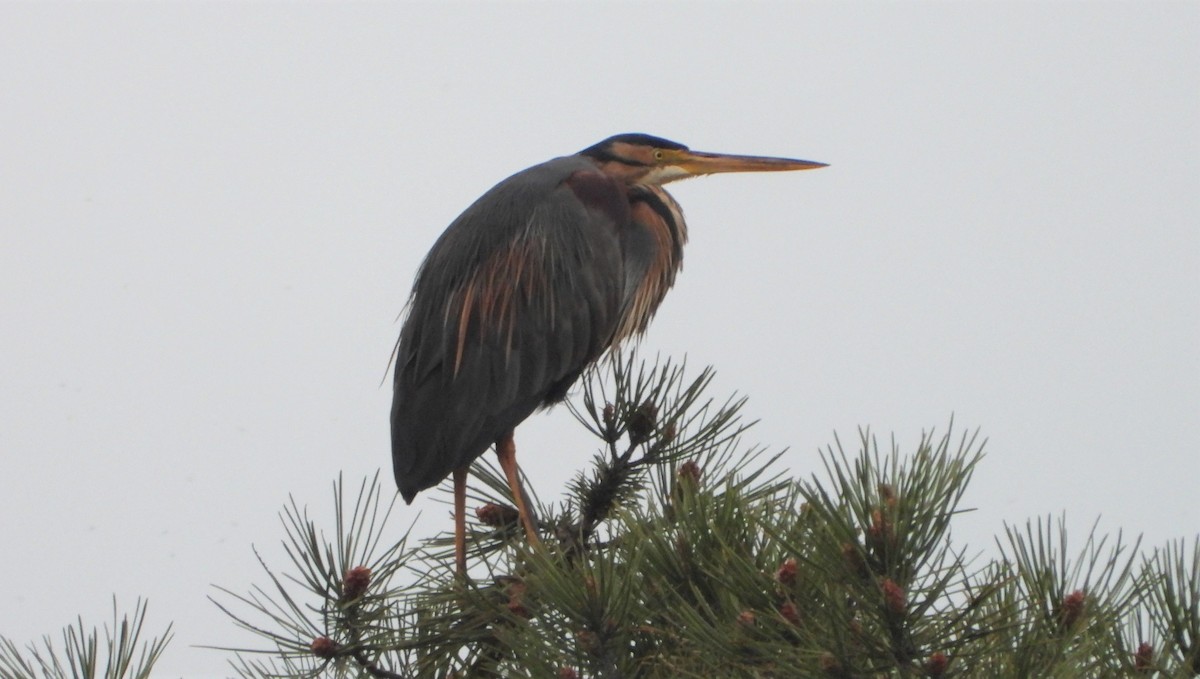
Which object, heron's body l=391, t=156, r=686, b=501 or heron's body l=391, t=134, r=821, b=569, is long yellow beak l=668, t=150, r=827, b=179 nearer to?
heron's body l=391, t=134, r=821, b=569

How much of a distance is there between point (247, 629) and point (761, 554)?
0.84m

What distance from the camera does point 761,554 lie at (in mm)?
2037

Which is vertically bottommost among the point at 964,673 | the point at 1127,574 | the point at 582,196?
the point at 964,673

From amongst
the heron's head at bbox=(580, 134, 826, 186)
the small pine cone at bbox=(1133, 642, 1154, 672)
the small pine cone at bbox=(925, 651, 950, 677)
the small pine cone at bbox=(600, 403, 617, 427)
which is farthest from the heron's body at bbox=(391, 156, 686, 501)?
the small pine cone at bbox=(925, 651, 950, 677)

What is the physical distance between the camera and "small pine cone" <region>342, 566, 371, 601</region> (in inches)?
84.7

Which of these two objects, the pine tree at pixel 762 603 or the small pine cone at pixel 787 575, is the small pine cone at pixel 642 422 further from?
the small pine cone at pixel 787 575

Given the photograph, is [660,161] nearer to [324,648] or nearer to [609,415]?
[609,415]

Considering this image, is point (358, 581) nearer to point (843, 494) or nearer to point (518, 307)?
point (843, 494)

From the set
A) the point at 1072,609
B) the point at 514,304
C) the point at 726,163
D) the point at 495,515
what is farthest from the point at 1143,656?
the point at 726,163

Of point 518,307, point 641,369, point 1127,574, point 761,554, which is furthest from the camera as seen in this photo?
point 518,307

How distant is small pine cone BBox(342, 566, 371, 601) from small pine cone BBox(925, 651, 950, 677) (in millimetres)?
A: 1017

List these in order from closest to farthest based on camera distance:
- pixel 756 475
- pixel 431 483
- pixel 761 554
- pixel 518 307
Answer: pixel 761 554, pixel 756 475, pixel 431 483, pixel 518 307

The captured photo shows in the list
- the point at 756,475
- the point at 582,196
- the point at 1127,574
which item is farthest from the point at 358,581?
the point at 582,196

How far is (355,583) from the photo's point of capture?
2.15m
